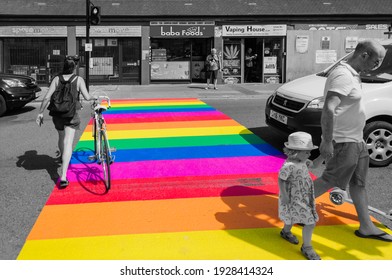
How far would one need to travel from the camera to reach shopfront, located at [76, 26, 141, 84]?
2219 cm

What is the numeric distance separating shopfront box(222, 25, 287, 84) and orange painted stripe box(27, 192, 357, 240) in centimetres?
1836

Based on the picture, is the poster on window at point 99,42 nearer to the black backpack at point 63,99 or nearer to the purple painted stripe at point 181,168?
the purple painted stripe at point 181,168

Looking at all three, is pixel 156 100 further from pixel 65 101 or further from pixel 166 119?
pixel 65 101

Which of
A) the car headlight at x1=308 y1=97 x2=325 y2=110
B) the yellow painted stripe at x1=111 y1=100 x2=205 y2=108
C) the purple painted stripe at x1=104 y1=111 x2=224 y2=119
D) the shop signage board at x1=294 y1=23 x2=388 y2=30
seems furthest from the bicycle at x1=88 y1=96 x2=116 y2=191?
the shop signage board at x1=294 y1=23 x2=388 y2=30

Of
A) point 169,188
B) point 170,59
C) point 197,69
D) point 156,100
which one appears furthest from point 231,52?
point 169,188

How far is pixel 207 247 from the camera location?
12.9ft

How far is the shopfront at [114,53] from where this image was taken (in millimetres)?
22188

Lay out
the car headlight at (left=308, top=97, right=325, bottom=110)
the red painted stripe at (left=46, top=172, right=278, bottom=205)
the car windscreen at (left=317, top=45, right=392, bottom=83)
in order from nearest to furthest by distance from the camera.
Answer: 1. the red painted stripe at (left=46, top=172, right=278, bottom=205)
2. the car headlight at (left=308, top=97, right=325, bottom=110)
3. the car windscreen at (left=317, top=45, right=392, bottom=83)

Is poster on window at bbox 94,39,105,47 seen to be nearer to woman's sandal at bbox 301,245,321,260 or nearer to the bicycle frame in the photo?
the bicycle frame

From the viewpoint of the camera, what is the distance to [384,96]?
249 inches

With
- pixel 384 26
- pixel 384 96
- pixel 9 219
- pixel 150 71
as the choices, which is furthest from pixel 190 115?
pixel 384 26

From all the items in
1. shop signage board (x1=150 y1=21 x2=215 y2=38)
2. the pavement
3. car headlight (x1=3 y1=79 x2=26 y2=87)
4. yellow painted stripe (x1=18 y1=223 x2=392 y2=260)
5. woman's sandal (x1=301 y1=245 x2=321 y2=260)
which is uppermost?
shop signage board (x1=150 y1=21 x2=215 y2=38)

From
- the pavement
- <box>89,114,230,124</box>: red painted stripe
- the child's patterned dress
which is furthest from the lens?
the pavement
